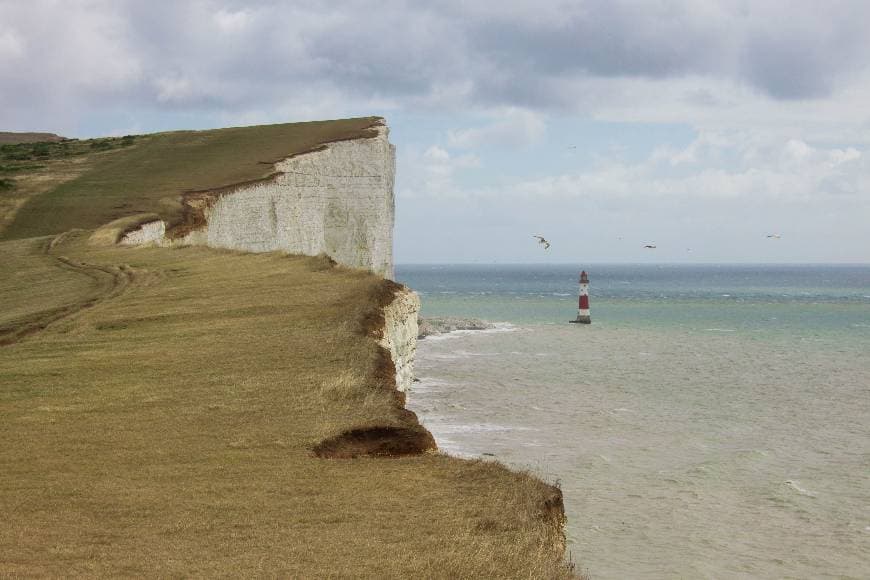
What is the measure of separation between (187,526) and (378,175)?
40.1m

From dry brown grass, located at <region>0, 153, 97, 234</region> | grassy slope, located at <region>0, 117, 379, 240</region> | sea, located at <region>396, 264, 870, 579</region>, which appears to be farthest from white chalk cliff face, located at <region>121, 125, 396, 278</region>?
dry brown grass, located at <region>0, 153, 97, 234</region>

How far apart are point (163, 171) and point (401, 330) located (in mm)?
28469

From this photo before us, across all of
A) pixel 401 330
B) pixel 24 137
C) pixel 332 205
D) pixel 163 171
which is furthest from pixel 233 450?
pixel 24 137

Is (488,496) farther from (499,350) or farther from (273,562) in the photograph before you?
(499,350)

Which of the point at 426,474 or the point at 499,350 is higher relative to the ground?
the point at 426,474

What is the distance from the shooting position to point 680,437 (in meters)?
25.6

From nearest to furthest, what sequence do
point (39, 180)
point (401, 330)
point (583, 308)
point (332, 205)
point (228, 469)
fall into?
point (228, 469)
point (401, 330)
point (39, 180)
point (332, 205)
point (583, 308)

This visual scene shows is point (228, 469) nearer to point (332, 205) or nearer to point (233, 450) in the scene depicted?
point (233, 450)

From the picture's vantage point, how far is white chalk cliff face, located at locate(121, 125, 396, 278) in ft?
132

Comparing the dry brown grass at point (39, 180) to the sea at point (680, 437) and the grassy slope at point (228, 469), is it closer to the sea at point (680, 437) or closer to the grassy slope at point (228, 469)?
the sea at point (680, 437)

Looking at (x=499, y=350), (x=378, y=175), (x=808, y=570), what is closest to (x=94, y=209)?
(x=378, y=175)

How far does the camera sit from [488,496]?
8.33 metres

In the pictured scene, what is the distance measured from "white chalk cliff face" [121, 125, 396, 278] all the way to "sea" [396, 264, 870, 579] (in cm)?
654

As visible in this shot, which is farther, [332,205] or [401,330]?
[332,205]
